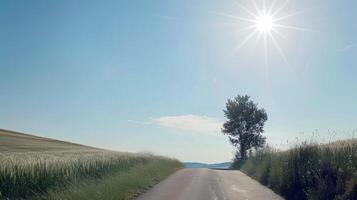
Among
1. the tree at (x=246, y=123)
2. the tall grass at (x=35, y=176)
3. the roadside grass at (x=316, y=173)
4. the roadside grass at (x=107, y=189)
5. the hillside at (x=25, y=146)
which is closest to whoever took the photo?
the tall grass at (x=35, y=176)

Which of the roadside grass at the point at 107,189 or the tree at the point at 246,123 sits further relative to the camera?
the tree at the point at 246,123

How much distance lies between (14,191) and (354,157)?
36.3ft

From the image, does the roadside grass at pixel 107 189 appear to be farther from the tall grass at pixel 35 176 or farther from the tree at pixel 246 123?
the tree at pixel 246 123

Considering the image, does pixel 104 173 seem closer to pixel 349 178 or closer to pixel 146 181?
pixel 146 181

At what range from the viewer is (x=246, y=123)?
74062 mm

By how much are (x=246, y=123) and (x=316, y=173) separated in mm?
56938

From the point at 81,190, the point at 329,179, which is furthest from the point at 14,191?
the point at 329,179

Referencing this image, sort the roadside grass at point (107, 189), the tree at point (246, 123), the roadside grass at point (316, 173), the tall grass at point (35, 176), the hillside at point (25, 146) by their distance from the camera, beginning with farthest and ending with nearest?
the tree at point (246, 123) → the hillside at point (25, 146) → the roadside grass at point (316, 173) → the roadside grass at point (107, 189) → the tall grass at point (35, 176)

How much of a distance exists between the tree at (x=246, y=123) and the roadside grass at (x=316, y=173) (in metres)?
46.8

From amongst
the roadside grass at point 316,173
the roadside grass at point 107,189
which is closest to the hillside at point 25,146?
the roadside grass at point 107,189

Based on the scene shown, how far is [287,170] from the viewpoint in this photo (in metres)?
22.0

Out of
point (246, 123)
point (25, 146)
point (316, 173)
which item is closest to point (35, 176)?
point (316, 173)

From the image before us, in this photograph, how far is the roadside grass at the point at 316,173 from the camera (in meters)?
14.7

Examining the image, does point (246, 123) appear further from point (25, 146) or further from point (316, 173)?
point (316, 173)
